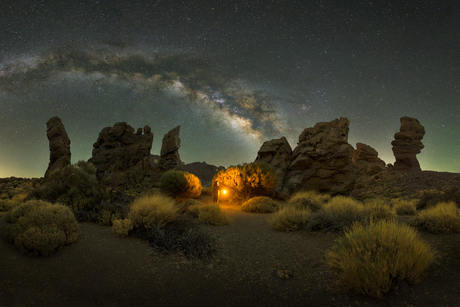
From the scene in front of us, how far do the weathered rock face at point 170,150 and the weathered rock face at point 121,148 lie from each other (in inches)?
112

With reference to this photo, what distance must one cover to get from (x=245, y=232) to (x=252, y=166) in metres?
10.8

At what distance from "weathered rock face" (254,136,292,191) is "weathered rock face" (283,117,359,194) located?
0.81m

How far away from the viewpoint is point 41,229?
542cm

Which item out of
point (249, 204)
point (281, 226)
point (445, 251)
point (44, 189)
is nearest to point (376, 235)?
point (445, 251)

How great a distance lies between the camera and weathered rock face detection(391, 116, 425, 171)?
43344mm

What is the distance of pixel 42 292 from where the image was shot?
3.90m

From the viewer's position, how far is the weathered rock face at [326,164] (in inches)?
755

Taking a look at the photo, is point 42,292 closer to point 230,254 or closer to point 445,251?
point 230,254

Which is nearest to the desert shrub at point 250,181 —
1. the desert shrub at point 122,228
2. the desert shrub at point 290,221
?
the desert shrub at point 290,221

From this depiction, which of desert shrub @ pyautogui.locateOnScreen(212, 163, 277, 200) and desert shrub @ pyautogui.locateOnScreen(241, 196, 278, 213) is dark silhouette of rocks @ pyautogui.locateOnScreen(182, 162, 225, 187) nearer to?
desert shrub @ pyautogui.locateOnScreen(212, 163, 277, 200)

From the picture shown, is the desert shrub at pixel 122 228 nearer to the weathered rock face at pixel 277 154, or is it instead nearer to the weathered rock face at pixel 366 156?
the weathered rock face at pixel 277 154

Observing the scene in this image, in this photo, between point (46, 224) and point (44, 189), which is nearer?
point (46, 224)

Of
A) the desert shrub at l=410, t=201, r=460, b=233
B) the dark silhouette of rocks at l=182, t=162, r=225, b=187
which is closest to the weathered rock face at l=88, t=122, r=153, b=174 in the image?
the desert shrub at l=410, t=201, r=460, b=233

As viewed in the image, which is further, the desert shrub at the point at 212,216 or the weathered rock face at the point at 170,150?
the weathered rock face at the point at 170,150
